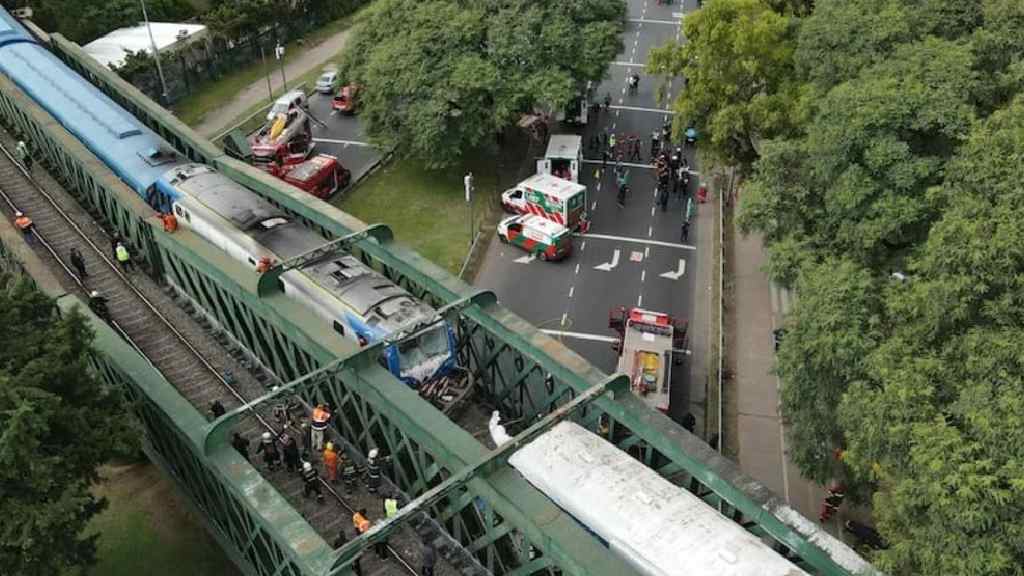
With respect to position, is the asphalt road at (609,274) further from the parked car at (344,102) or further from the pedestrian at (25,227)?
the pedestrian at (25,227)

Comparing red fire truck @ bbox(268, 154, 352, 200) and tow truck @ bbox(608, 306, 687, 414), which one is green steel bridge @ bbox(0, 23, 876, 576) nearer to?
tow truck @ bbox(608, 306, 687, 414)

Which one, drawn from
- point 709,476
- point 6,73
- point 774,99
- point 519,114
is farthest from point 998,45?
point 6,73

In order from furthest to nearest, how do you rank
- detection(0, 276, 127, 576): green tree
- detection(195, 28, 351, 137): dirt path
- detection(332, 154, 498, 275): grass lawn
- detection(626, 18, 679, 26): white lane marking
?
1. detection(626, 18, 679, 26): white lane marking
2. detection(195, 28, 351, 137): dirt path
3. detection(332, 154, 498, 275): grass lawn
4. detection(0, 276, 127, 576): green tree

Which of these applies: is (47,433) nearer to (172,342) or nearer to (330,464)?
(330,464)

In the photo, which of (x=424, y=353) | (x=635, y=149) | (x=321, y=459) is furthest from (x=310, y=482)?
(x=635, y=149)

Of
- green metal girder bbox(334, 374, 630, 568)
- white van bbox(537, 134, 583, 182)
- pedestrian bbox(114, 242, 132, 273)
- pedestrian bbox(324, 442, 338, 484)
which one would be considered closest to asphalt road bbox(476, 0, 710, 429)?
white van bbox(537, 134, 583, 182)

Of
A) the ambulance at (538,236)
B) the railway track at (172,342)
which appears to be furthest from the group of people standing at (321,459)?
the ambulance at (538,236)
